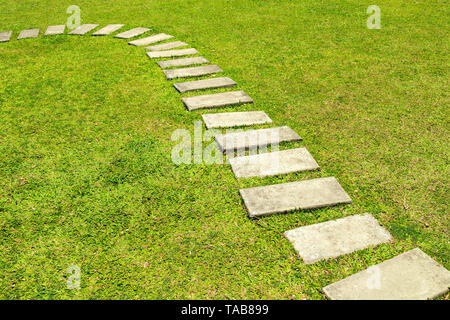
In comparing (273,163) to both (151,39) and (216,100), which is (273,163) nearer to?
(216,100)

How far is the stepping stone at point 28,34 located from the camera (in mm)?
7824

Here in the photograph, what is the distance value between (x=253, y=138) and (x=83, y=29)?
21.5ft

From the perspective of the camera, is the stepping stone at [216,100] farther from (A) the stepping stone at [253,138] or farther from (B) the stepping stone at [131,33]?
(B) the stepping stone at [131,33]

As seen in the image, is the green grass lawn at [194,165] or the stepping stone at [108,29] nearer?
the green grass lawn at [194,165]

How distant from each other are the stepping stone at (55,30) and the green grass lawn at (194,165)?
0.55 m

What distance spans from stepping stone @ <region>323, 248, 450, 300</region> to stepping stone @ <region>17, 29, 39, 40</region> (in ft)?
28.7

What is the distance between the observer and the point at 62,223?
304cm

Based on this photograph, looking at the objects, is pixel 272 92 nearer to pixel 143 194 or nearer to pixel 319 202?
pixel 319 202

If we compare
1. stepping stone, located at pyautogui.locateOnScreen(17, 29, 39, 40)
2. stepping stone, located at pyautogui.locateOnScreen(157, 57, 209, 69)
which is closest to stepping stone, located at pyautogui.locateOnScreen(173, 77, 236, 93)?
stepping stone, located at pyautogui.locateOnScreen(157, 57, 209, 69)

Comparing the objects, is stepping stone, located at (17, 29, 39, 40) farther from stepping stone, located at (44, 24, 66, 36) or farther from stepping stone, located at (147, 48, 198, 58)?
stepping stone, located at (147, 48, 198, 58)

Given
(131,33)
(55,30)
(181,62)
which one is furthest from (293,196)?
(55,30)

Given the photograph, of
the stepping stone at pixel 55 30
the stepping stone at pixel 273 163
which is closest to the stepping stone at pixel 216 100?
the stepping stone at pixel 273 163

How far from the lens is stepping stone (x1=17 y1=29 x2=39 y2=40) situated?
782 cm
